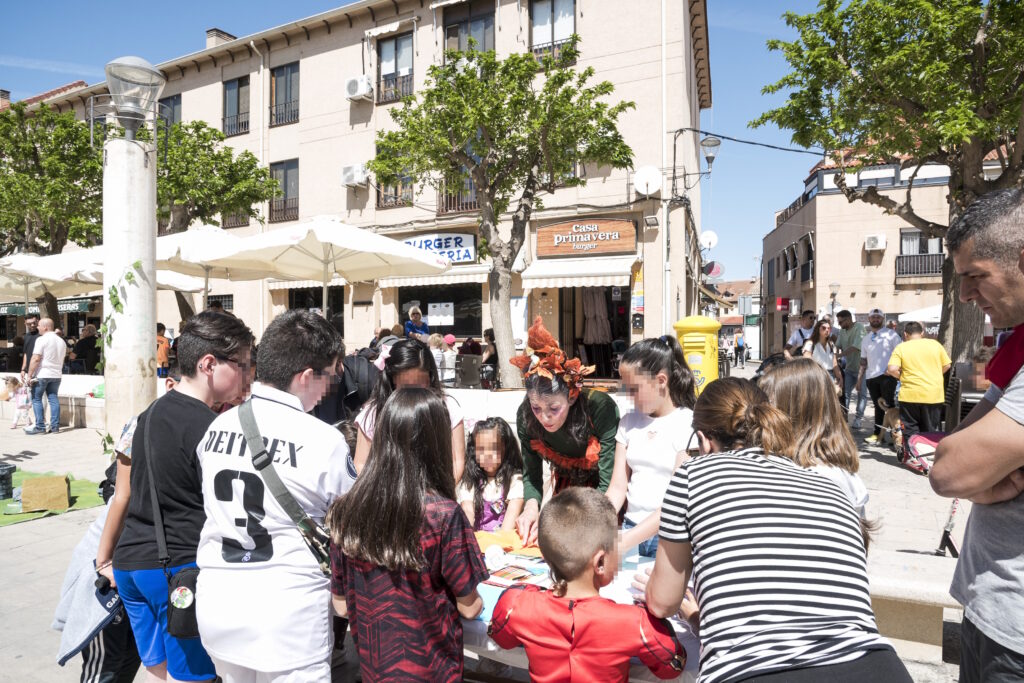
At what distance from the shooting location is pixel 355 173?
18875 millimetres

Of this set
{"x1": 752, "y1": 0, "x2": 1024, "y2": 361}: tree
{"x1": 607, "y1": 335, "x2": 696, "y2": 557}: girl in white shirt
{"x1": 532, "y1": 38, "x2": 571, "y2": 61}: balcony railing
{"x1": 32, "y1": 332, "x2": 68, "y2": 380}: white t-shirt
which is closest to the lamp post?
{"x1": 607, "y1": 335, "x2": 696, "y2": 557}: girl in white shirt

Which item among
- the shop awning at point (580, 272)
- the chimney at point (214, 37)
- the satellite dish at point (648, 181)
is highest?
the chimney at point (214, 37)

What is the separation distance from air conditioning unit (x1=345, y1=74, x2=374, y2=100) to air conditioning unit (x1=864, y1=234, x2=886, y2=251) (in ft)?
76.7

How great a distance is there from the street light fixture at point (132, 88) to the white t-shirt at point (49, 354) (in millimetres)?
6572

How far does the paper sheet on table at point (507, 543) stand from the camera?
114 inches

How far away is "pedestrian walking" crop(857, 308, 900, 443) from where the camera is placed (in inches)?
363

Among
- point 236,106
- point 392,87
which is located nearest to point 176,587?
point 392,87

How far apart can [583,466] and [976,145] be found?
781 cm

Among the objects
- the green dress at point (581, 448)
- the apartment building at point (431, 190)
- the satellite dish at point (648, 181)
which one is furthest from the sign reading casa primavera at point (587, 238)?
the green dress at point (581, 448)

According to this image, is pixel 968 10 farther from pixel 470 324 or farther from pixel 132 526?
pixel 470 324

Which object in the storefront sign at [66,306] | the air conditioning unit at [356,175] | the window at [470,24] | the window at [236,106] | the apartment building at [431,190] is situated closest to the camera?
the apartment building at [431,190]

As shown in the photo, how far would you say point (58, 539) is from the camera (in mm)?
5227

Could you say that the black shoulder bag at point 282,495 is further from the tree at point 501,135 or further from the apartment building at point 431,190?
the apartment building at point 431,190

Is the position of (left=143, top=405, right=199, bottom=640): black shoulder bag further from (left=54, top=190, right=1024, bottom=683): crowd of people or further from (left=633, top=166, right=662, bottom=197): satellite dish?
(left=633, top=166, right=662, bottom=197): satellite dish
